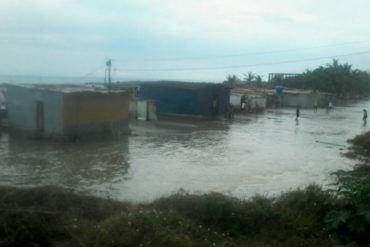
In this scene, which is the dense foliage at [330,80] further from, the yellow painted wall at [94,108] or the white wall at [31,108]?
the white wall at [31,108]

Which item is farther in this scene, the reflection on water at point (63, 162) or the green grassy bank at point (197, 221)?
the reflection on water at point (63, 162)

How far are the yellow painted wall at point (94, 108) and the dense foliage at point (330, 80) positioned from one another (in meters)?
50.7

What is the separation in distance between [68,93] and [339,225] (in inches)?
565

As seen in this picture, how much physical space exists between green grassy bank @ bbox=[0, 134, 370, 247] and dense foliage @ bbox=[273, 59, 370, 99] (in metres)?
62.3

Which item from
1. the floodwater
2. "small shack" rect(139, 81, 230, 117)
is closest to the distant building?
"small shack" rect(139, 81, 230, 117)

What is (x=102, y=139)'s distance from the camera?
802 inches

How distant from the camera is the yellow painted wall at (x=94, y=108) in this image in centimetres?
1908

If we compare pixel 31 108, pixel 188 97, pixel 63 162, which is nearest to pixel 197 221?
pixel 63 162

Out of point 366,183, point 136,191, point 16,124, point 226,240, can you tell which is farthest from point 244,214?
point 16,124

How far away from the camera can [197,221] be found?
23.7ft

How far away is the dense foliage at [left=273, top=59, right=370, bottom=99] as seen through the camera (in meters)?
66.8

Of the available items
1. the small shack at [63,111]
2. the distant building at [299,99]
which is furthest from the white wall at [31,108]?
the distant building at [299,99]

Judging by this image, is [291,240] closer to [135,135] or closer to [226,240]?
[226,240]

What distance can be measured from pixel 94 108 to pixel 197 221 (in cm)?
1411
